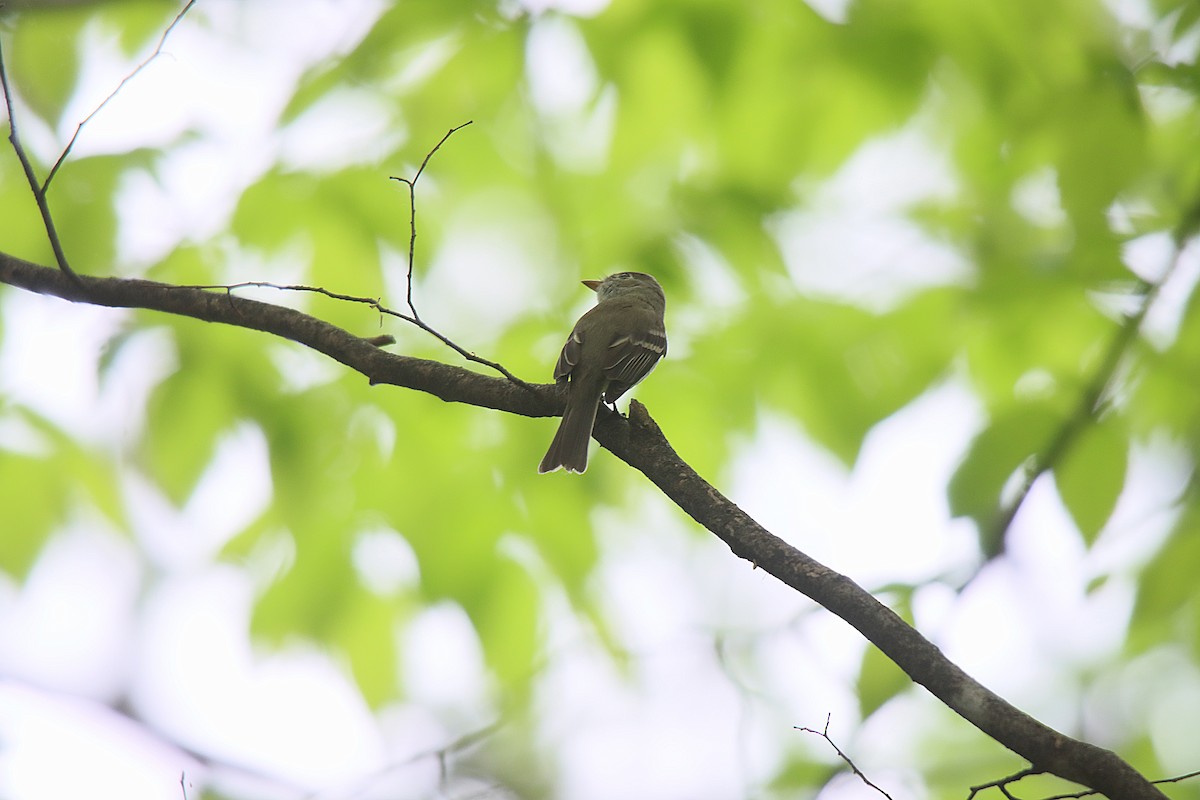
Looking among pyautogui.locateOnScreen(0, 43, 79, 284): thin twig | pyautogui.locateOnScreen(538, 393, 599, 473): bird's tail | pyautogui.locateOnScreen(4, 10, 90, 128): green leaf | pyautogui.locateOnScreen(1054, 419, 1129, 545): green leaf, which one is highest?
pyautogui.locateOnScreen(4, 10, 90, 128): green leaf

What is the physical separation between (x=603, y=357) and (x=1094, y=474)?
2.24 m

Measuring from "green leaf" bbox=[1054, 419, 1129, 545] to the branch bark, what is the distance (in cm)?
80

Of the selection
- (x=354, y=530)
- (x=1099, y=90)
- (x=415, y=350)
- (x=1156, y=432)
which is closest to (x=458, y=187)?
(x=415, y=350)

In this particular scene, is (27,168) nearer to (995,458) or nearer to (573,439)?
(573,439)

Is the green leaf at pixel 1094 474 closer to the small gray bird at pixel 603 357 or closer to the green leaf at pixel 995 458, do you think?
the green leaf at pixel 995 458

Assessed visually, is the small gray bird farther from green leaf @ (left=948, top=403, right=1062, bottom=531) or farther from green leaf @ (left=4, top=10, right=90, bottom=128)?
green leaf @ (left=4, top=10, right=90, bottom=128)

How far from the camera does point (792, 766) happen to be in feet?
11.9

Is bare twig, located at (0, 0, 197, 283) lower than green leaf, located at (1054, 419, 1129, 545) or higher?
higher

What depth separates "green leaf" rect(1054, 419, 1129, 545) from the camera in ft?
9.46

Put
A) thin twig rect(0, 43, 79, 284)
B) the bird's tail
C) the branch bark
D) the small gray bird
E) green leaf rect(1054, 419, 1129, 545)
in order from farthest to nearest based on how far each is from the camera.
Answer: the small gray bird, the bird's tail, thin twig rect(0, 43, 79, 284), green leaf rect(1054, 419, 1129, 545), the branch bark

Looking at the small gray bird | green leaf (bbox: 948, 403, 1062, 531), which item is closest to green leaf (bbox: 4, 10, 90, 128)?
the small gray bird

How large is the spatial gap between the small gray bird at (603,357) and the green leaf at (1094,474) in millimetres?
1536

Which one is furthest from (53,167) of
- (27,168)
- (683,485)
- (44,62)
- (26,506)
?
(683,485)

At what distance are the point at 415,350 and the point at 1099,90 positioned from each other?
281 centimetres
